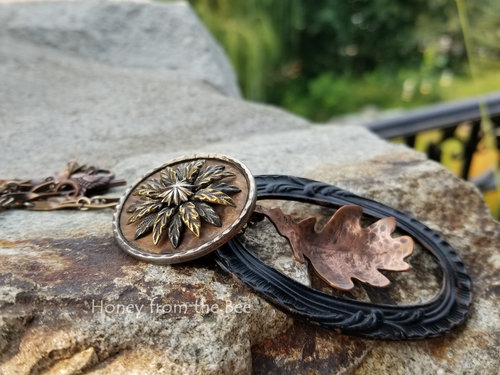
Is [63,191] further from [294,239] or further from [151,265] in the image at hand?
[294,239]

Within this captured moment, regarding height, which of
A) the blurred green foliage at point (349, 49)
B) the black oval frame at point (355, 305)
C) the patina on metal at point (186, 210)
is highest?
the patina on metal at point (186, 210)

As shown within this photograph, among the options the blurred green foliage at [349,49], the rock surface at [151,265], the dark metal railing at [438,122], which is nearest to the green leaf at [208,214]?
the rock surface at [151,265]

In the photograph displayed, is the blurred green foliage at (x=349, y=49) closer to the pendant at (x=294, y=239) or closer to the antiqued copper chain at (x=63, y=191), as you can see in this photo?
the antiqued copper chain at (x=63, y=191)

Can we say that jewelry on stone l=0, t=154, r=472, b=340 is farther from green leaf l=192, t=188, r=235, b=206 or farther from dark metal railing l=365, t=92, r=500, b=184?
dark metal railing l=365, t=92, r=500, b=184

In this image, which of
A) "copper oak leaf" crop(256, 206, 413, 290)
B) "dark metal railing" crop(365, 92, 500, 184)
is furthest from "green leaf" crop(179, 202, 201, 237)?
"dark metal railing" crop(365, 92, 500, 184)

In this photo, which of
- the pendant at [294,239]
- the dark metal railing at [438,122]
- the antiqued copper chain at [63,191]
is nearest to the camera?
the pendant at [294,239]

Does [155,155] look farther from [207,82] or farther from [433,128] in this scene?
[433,128]

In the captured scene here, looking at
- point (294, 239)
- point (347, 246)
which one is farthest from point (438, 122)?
point (294, 239)
